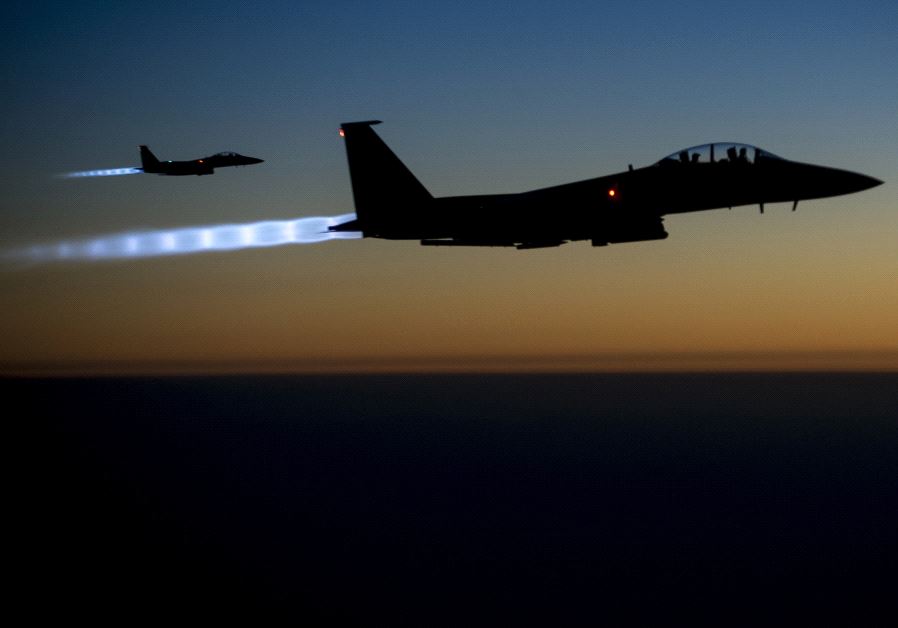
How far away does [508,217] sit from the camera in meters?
41.7

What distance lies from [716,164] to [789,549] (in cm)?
16986

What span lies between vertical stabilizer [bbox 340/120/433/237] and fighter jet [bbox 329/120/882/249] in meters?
0.89

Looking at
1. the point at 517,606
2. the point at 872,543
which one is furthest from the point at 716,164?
the point at 872,543

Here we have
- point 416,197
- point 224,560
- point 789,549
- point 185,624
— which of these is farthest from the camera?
point 789,549

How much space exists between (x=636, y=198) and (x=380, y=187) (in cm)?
1267

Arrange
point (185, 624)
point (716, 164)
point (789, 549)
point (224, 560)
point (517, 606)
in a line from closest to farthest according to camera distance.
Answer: point (716, 164) → point (185, 624) → point (517, 606) → point (224, 560) → point (789, 549)

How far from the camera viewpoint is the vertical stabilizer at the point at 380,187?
144ft

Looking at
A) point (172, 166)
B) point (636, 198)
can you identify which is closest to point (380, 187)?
point (636, 198)

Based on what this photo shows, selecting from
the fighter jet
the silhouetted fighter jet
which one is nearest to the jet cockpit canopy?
the fighter jet

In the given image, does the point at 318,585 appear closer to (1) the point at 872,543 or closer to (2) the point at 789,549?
(2) the point at 789,549

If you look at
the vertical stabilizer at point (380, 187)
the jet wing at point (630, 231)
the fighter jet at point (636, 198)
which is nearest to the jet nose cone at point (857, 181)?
the fighter jet at point (636, 198)

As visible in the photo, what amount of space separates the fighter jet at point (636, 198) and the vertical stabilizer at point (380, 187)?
89cm

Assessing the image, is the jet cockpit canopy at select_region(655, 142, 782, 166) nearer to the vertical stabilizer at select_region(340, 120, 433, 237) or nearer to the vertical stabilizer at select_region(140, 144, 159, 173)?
the vertical stabilizer at select_region(340, 120, 433, 237)

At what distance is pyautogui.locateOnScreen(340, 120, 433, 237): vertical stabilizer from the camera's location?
44.0 m
